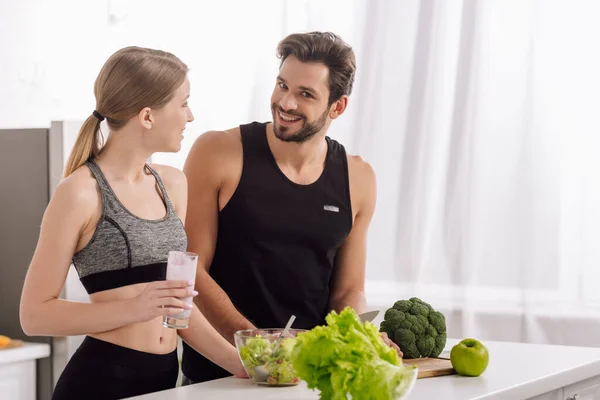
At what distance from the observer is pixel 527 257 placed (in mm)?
4086

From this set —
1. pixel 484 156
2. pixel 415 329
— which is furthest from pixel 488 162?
pixel 415 329

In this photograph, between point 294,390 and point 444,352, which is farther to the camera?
point 444,352

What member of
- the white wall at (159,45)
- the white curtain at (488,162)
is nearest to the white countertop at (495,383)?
the white curtain at (488,162)

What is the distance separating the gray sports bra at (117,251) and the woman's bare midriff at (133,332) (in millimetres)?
15

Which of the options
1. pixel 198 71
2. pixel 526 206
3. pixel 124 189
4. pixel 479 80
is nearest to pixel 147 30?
pixel 198 71

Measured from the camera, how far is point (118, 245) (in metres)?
2.18

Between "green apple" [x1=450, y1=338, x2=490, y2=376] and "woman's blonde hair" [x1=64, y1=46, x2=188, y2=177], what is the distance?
96 centimetres

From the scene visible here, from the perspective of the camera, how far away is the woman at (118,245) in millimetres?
2059

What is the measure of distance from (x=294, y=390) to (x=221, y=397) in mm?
179

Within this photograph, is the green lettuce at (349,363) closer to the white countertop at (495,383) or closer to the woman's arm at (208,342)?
the white countertop at (495,383)

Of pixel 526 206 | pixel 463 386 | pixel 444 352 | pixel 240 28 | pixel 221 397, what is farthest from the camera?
pixel 240 28

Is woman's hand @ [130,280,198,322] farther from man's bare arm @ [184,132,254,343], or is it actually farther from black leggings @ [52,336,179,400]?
man's bare arm @ [184,132,254,343]

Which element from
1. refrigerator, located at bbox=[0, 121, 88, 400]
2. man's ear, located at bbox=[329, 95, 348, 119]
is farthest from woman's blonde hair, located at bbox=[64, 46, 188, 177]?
refrigerator, located at bbox=[0, 121, 88, 400]

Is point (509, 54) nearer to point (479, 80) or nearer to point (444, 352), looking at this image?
point (479, 80)
